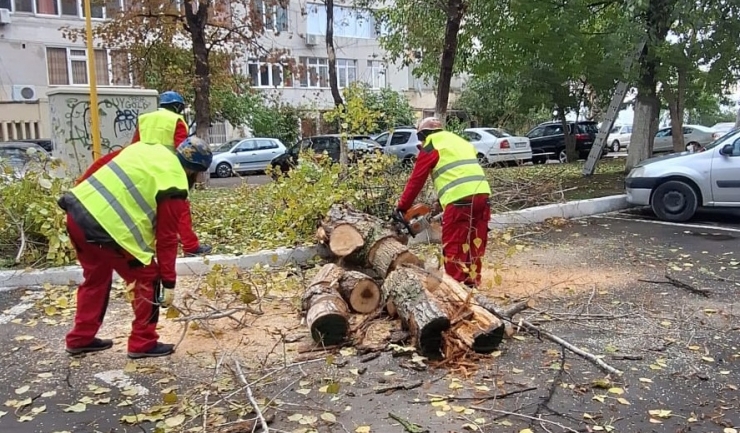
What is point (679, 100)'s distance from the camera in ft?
41.9

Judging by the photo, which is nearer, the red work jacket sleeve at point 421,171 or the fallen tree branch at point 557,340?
the fallen tree branch at point 557,340

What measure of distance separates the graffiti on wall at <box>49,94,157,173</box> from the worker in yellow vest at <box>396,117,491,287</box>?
5.83 metres

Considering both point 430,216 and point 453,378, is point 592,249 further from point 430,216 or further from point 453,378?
point 453,378

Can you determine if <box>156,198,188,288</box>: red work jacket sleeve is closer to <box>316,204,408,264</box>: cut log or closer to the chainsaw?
<box>316,204,408,264</box>: cut log

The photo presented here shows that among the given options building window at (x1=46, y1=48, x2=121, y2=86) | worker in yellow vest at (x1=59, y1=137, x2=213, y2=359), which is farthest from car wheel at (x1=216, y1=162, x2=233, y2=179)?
worker in yellow vest at (x1=59, y1=137, x2=213, y2=359)

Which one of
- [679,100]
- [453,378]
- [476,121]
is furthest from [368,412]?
[476,121]

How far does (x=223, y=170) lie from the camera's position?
877 inches

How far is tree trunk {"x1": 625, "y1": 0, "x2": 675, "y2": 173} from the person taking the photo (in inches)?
471

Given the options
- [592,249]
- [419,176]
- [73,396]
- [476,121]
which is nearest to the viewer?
[73,396]

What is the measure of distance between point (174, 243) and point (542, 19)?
9.44 meters

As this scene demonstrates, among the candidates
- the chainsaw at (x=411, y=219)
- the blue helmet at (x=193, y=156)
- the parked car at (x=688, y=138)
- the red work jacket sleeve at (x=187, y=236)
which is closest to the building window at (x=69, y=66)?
the parked car at (x=688, y=138)

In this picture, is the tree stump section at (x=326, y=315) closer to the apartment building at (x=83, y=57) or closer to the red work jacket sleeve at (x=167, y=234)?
the red work jacket sleeve at (x=167, y=234)

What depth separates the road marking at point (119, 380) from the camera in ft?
13.4

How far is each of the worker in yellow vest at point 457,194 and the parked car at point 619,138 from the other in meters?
26.8
